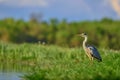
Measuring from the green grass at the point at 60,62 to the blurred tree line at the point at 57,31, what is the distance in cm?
3490

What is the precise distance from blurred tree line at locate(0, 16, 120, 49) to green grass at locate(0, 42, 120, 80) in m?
34.9

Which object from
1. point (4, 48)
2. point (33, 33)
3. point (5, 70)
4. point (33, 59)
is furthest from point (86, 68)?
point (33, 33)

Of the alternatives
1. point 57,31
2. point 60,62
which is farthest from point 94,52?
point 57,31

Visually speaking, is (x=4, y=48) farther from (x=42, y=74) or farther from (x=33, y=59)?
(x=42, y=74)

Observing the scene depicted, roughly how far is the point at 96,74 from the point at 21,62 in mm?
9514

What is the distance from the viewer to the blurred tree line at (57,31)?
63250mm

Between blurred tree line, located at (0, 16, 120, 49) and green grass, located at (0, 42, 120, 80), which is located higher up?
blurred tree line, located at (0, 16, 120, 49)

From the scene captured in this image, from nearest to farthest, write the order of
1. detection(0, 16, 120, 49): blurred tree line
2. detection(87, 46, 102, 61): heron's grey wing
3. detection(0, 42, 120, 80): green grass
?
detection(0, 42, 120, 80): green grass < detection(87, 46, 102, 61): heron's grey wing < detection(0, 16, 120, 49): blurred tree line

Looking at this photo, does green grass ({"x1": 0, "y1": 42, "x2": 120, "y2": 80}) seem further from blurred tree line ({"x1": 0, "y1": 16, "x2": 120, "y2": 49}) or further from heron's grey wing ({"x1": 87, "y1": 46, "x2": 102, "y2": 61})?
blurred tree line ({"x1": 0, "y1": 16, "x2": 120, "y2": 49})

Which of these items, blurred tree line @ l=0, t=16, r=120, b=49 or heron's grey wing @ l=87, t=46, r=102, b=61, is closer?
heron's grey wing @ l=87, t=46, r=102, b=61

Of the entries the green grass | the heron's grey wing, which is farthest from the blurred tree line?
the heron's grey wing

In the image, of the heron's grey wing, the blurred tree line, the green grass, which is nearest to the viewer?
the green grass

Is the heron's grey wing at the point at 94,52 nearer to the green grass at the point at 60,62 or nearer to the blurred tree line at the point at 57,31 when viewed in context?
the green grass at the point at 60,62

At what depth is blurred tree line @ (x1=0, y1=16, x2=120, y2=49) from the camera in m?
63.2
